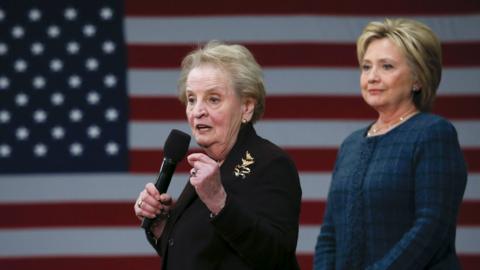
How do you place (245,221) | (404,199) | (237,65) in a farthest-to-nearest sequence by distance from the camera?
(404,199), (237,65), (245,221)

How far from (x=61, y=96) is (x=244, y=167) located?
255 cm

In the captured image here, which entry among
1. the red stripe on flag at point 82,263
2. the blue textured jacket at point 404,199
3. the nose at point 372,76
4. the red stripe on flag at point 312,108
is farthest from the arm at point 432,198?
the red stripe on flag at point 82,263

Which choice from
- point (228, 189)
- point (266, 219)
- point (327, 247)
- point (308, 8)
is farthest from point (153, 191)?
point (308, 8)

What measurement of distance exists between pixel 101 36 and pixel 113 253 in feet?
3.60

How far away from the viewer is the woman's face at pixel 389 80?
2842mm

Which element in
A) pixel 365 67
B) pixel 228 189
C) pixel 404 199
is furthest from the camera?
pixel 365 67

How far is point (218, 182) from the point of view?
2.32 m

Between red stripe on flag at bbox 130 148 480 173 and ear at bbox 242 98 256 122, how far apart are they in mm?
2269

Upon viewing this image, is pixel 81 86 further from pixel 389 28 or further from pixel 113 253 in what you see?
pixel 389 28

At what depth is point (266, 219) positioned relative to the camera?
2412 mm

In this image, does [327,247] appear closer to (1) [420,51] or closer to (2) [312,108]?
(1) [420,51]

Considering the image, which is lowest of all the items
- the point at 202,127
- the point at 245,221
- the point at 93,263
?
the point at 93,263

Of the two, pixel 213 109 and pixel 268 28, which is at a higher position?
pixel 213 109

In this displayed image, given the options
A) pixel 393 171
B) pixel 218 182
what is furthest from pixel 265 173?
pixel 393 171
